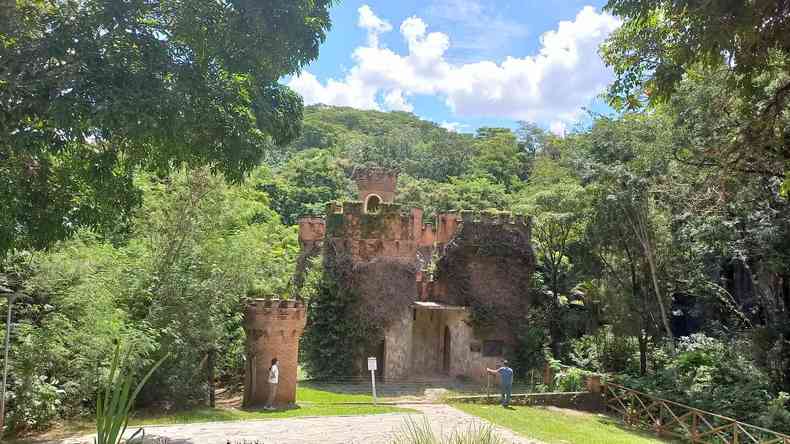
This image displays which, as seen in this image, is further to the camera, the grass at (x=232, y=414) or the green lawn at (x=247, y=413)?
the green lawn at (x=247, y=413)

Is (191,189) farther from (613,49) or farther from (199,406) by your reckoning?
(613,49)

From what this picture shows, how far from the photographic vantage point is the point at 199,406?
14.8 m

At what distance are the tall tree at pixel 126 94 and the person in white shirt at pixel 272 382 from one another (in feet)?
20.8

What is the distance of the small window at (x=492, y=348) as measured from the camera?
24.2m

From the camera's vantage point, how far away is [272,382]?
1477cm

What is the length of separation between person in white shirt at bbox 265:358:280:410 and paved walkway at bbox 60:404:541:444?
182cm

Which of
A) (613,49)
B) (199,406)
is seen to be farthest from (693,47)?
(199,406)

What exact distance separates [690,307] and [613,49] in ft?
64.3

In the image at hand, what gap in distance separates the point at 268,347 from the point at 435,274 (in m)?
Result: 11.6

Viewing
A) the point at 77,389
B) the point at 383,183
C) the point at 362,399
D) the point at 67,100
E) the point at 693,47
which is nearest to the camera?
the point at 67,100

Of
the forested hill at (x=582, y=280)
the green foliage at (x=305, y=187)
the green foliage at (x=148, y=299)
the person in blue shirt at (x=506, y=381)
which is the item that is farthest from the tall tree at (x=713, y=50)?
the green foliage at (x=305, y=187)

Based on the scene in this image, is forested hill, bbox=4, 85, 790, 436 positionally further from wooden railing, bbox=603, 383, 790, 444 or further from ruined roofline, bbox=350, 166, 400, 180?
ruined roofline, bbox=350, 166, 400, 180

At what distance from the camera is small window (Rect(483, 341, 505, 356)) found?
79.4ft

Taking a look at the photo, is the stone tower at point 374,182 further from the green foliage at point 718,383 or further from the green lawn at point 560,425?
the green foliage at point 718,383
